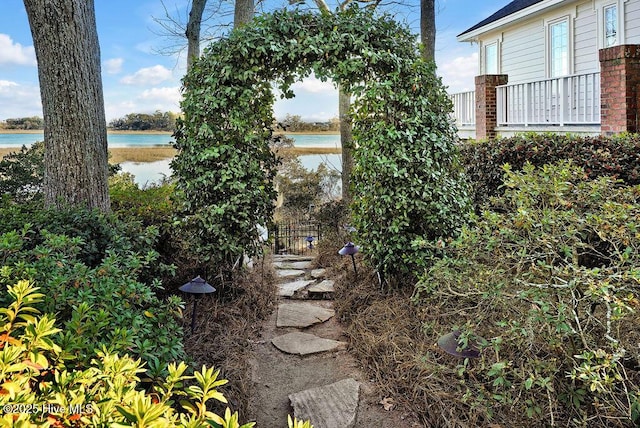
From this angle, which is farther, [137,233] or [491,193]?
[491,193]

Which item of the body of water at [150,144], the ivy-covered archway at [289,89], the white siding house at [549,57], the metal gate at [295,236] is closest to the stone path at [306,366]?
the ivy-covered archway at [289,89]

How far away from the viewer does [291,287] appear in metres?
5.98

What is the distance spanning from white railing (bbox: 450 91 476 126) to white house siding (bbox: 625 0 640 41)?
330 centimetres

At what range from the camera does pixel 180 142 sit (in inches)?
196

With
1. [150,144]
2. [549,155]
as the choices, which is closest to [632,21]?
[549,155]

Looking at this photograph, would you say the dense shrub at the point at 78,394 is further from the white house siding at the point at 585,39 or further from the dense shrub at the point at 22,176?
the white house siding at the point at 585,39

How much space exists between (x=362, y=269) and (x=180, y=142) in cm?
253

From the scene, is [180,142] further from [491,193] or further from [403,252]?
[491,193]

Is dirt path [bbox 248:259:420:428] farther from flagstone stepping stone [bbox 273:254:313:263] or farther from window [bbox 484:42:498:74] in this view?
window [bbox 484:42:498:74]

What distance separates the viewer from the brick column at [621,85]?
24.6ft

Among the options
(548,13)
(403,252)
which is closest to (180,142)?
(403,252)

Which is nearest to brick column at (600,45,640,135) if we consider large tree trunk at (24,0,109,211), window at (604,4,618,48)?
window at (604,4,618,48)

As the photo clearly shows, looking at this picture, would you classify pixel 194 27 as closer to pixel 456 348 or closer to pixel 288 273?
pixel 288 273

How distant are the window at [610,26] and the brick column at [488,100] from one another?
84.4 inches
